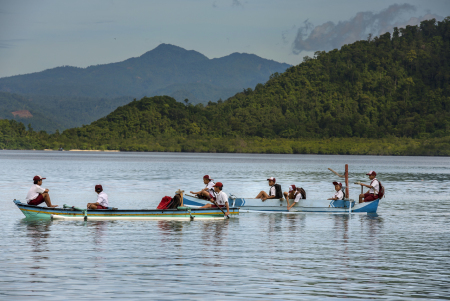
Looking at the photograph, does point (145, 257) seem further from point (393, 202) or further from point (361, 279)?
point (393, 202)

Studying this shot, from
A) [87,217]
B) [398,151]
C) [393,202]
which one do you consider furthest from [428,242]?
[398,151]

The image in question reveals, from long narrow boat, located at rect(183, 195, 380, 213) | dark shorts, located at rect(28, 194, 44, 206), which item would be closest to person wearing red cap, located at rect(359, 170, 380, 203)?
long narrow boat, located at rect(183, 195, 380, 213)

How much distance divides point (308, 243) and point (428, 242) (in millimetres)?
4655

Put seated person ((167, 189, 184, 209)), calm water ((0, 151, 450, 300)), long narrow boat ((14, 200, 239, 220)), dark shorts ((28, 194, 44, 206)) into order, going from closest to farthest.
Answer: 1. calm water ((0, 151, 450, 300))
2. long narrow boat ((14, 200, 239, 220))
3. dark shorts ((28, 194, 44, 206))
4. seated person ((167, 189, 184, 209))

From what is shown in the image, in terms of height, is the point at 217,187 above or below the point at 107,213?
above

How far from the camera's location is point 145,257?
17594 mm

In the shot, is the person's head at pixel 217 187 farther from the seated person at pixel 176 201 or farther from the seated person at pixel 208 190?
the seated person at pixel 176 201

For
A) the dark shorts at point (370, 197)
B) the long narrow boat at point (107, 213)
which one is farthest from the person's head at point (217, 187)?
the dark shorts at point (370, 197)

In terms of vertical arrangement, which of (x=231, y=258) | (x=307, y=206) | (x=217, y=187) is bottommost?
(x=231, y=258)

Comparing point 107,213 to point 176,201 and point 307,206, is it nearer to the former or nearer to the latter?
point 176,201

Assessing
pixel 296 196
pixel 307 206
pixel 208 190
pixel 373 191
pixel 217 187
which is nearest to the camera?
pixel 217 187

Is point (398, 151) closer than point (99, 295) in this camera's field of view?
No

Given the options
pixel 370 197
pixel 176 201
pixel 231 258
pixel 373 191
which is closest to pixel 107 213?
pixel 176 201

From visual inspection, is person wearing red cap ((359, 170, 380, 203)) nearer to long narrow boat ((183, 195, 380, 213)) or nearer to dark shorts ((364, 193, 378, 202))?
dark shorts ((364, 193, 378, 202))
